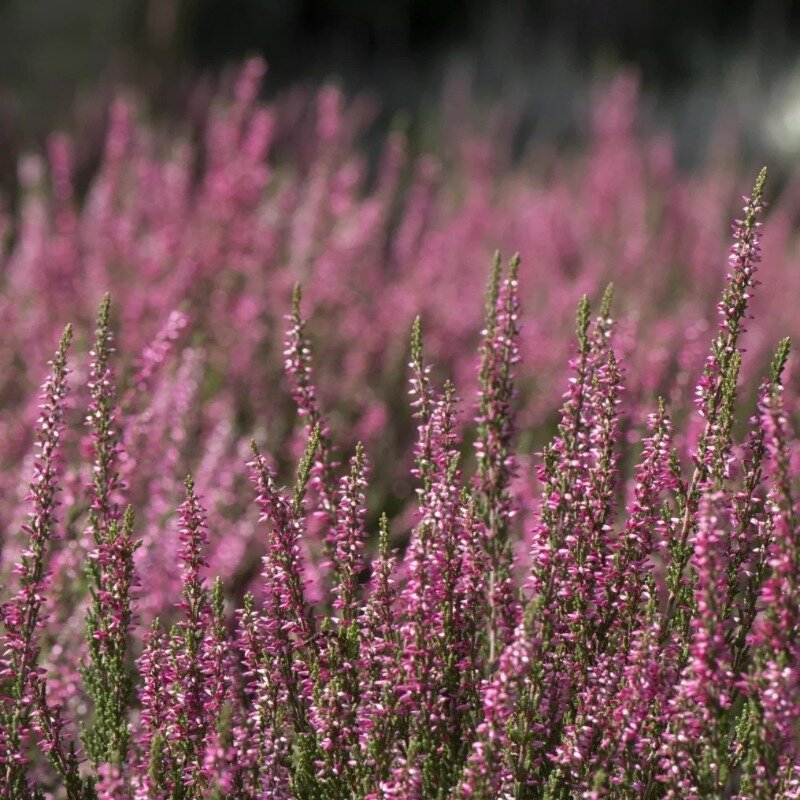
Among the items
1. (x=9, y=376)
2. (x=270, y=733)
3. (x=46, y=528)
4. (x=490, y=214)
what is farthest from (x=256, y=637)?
(x=490, y=214)

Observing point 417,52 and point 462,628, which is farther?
point 417,52

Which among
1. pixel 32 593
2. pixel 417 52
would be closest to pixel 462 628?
pixel 32 593

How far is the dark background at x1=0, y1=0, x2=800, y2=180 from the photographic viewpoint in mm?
9992

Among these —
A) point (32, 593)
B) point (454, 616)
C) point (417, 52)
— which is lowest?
point (32, 593)

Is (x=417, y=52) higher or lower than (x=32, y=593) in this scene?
higher

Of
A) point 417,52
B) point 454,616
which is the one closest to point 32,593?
point 454,616

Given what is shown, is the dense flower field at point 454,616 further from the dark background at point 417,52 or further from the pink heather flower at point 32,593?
the dark background at point 417,52

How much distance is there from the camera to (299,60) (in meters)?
15.0

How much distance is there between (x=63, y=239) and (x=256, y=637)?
3425mm

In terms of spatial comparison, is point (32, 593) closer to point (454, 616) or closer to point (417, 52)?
point (454, 616)

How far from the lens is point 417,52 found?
1945 cm

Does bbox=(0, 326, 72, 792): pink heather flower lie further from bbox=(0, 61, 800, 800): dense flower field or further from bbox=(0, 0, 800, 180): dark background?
bbox=(0, 0, 800, 180): dark background

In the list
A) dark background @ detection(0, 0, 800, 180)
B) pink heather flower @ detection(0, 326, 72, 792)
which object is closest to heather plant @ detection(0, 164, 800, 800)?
pink heather flower @ detection(0, 326, 72, 792)

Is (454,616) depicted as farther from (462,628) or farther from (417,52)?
(417,52)
